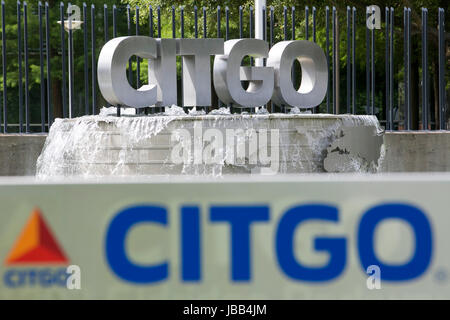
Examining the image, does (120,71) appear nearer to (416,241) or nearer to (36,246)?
(36,246)

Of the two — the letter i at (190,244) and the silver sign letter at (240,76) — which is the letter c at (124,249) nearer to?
the letter i at (190,244)

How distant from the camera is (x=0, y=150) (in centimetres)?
1138

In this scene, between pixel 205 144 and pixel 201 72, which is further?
pixel 201 72

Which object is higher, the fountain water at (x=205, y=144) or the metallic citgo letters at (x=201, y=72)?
the metallic citgo letters at (x=201, y=72)

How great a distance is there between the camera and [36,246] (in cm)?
425

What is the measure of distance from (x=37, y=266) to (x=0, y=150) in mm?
7441

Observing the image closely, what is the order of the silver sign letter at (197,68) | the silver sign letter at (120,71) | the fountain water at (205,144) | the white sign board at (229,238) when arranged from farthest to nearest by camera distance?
the silver sign letter at (197,68) → the silver sign letter at (120,71) → the fountain water at (205,144) → the white sign board at (229,238)

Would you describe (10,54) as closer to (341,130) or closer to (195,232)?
(341,130)

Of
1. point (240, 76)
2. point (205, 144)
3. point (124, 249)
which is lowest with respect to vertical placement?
point (124, 249)

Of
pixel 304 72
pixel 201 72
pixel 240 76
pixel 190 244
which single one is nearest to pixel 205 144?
pixel 201 72

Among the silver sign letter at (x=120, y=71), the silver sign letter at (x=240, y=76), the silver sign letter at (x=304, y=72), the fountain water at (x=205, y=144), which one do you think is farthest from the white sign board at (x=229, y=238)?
the silver sign letter at (x=304, y=72)

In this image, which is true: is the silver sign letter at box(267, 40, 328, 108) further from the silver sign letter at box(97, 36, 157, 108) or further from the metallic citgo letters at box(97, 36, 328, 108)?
the silver sign letter at box(97, 36, 157, 108)

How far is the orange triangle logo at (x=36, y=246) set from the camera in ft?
13.8
